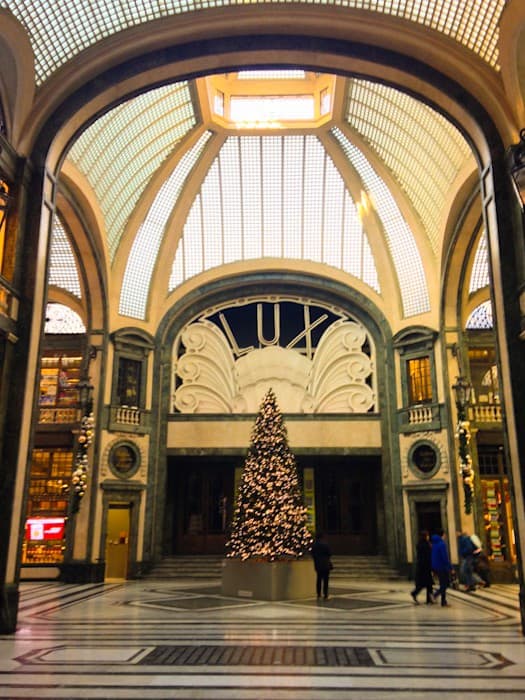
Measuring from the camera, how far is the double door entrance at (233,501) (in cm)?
2144

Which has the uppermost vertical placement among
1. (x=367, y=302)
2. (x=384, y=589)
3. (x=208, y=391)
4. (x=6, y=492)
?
(x=367, y=302)

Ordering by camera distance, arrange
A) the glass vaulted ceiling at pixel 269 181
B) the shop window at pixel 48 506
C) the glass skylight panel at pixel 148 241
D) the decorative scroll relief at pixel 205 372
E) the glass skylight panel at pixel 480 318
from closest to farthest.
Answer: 1. the glass vaulted ceiling at pixel 269 181
2. the shop window at pixel 48 506
3. the glass skylight panel at pixel 148 241
4. the glass skylight panel at pixel 480 318
5. the decorative scroll relief at pixel 205 372

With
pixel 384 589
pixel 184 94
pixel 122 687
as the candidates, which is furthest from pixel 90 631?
pixel 184 94

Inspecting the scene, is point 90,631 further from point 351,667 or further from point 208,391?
point 208,391

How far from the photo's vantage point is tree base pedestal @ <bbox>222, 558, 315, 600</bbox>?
523 inches

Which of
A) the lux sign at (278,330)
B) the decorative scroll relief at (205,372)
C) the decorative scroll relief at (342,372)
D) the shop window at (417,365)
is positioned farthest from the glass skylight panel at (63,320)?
the shop window at (417,365)

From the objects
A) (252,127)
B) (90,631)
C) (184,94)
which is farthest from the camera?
(252,127)

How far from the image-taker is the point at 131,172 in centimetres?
1939

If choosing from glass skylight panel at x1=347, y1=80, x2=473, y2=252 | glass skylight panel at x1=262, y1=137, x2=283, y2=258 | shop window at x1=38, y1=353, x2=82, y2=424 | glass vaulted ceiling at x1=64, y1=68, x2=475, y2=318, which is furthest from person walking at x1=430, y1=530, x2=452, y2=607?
glass skylight panel at x1=262, y1=137, x2=283, y2=258

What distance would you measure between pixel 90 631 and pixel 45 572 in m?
10.7

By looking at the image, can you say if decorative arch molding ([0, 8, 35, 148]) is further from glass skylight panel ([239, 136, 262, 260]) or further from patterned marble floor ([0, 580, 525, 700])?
glass skylight panel ([239, 136, 262, 260])

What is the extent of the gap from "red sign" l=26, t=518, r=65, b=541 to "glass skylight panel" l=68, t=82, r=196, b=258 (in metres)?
8.71

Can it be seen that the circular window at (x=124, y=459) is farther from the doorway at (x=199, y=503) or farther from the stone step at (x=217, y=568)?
the stone step at (x=217, y=568)

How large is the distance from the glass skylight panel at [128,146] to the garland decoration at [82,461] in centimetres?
563
